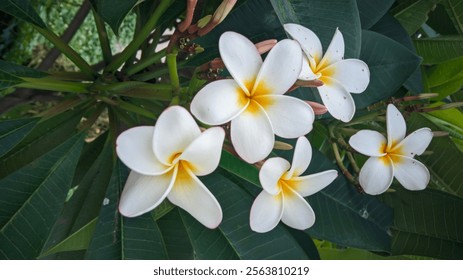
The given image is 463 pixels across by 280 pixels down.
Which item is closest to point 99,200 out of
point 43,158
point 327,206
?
point 43,158

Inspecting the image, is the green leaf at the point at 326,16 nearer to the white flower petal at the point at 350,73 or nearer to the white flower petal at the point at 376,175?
the white flower petal at the point at 350,73

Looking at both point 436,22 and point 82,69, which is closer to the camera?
point 82,69

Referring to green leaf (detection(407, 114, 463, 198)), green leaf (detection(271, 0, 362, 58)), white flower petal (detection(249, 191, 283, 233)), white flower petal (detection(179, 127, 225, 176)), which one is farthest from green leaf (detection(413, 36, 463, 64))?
white flower petal (detection(179, 127, 225, 176))

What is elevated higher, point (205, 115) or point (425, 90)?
point (205, 115)

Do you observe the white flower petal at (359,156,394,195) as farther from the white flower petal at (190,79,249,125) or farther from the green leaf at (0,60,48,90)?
the green leaf at (0,60,48,90)

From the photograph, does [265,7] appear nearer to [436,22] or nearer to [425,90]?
[425,90]

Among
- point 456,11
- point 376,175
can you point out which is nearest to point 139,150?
point 376,175

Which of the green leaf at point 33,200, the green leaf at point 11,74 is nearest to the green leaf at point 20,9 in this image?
the green leaf at point 11,74
